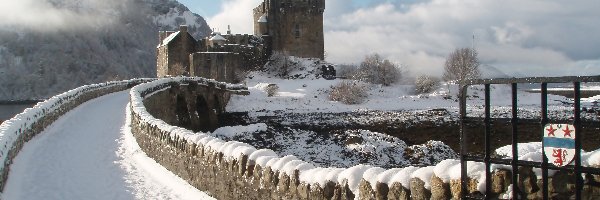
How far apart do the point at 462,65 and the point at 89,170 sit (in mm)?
57647

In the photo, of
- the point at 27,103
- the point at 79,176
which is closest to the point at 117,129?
the point at 79,176

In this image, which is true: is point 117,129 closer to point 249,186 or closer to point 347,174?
point 249,186

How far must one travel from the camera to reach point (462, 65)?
220 ft

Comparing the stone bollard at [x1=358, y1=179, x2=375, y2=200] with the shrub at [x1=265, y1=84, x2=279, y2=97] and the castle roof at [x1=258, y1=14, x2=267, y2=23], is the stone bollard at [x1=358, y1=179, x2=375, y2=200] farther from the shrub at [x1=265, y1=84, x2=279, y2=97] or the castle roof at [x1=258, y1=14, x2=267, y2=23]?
the castle roof at [x1=258, y1=14, x2=267, y2=23]

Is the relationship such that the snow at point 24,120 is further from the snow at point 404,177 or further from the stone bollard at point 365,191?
the snow at point 404,177

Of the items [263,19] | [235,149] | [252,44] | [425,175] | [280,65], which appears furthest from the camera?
[263,19]

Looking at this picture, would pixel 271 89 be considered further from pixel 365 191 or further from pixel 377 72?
pixel 365 191

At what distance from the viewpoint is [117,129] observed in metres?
22.0

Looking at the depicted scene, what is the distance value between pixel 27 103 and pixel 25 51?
11730cm

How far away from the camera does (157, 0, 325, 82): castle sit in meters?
63.6

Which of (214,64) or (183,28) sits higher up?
(183,28)

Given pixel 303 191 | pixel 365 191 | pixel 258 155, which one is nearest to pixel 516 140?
pixel 365 191

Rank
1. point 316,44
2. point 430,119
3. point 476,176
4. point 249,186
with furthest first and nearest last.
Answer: point 316,44 < point 430,119 < point 249,186 < point 476,176

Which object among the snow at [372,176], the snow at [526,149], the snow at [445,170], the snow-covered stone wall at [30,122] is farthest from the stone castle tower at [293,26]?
the snow at [445,170]
